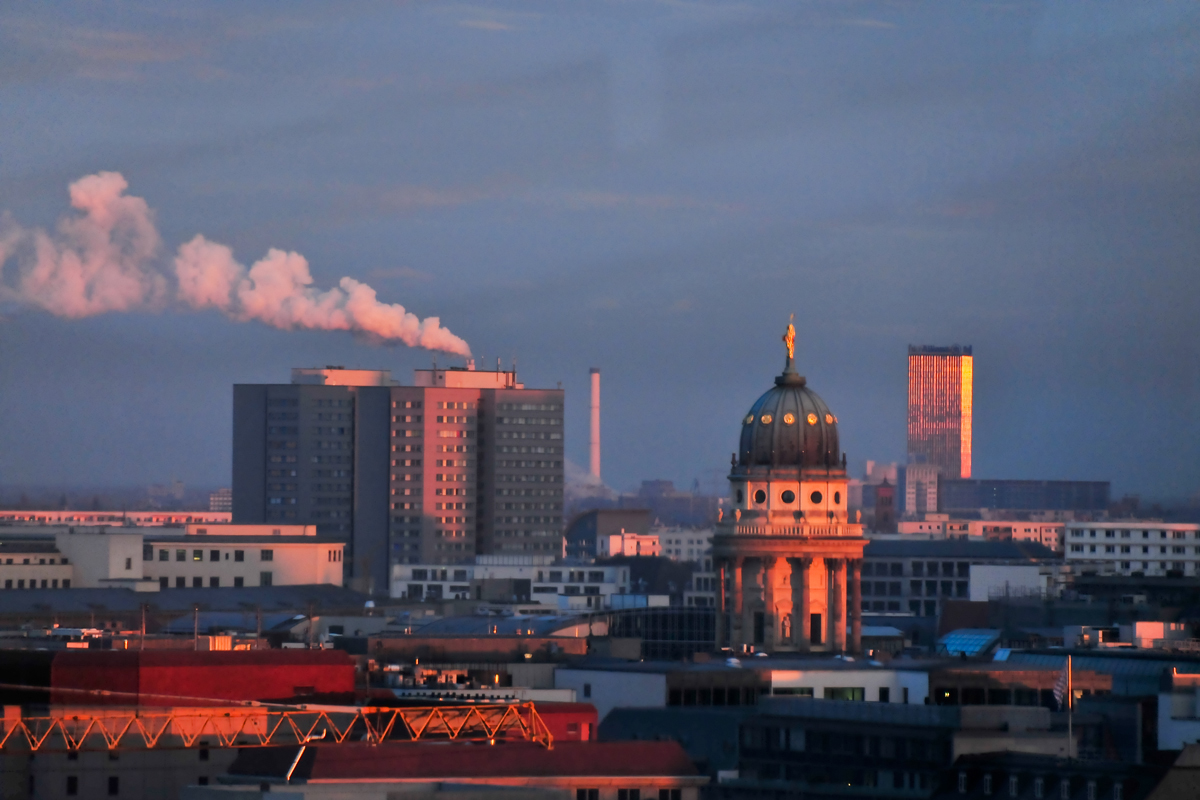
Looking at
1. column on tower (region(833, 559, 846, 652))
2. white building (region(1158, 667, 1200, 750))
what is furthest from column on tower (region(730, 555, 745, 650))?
white building (region(1158, 667, 1200, 750))

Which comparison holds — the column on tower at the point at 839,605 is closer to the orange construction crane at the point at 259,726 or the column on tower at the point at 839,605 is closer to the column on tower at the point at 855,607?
the column on tower at the point at 855,607

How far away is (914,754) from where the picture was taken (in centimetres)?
10712

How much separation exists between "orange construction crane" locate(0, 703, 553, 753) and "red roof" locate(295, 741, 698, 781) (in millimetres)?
1281

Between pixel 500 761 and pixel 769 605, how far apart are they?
4153cm

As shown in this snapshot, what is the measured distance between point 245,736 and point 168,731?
9.16ft

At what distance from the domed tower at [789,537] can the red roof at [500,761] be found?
3143 centimetres

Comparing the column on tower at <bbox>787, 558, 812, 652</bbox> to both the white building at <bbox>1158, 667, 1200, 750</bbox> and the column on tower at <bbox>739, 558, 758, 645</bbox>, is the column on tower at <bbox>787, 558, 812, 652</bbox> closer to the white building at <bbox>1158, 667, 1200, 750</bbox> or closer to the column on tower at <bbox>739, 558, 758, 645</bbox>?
the column on tower at <bbox>739, 558, 758, 645</bbox>

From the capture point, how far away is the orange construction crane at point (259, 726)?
4104 inches

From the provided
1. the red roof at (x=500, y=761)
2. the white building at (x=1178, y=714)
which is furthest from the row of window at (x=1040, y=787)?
the white building at (x=1178, y=714)

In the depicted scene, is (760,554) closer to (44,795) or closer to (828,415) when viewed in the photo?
(828,415)

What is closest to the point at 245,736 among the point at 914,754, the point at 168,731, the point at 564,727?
the point at 168,731

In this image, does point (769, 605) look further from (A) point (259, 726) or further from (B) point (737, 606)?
(A) point (259, 726)

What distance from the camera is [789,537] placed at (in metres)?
140

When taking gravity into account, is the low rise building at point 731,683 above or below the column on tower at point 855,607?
below
